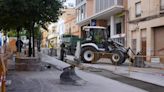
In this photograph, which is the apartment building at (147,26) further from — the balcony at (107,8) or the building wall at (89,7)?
the building wall at (89,7)

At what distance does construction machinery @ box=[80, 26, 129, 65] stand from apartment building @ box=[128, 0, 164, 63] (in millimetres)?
5297

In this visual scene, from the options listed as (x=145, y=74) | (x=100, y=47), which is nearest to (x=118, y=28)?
(x=100, y=47)

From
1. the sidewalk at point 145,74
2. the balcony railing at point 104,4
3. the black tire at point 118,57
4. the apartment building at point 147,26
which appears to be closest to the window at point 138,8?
the apartment building at point 147,26

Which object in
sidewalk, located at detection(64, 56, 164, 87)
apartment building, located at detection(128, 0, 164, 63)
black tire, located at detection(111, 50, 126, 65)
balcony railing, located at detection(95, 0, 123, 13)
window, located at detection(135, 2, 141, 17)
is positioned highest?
balcony railing, located at detection(95, 0, 123, 13)

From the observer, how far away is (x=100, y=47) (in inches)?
1234

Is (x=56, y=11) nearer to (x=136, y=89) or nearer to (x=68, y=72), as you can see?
(x=68, y=72)

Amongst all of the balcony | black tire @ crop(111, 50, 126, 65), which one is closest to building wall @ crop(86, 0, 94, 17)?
the balcony

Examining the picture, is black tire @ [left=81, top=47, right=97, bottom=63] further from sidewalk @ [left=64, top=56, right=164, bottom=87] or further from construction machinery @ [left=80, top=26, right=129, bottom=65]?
sidewalk @ [left=64, top=56, right=164, bottom=87]

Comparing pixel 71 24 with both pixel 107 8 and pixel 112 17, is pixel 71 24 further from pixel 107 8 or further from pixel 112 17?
pixel 107 8

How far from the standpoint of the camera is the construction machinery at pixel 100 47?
29594 mm

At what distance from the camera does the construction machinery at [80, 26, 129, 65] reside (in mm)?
29594

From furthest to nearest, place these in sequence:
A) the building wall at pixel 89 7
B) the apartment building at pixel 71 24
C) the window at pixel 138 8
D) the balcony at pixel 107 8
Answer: the apartment building at pixel 71 24 → the building wall at pixel 89 7 → the balcony at pixel 107 8 → the window at pixel 138 8

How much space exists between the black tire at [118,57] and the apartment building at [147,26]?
239 inches

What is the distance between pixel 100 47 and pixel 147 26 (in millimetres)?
7259
